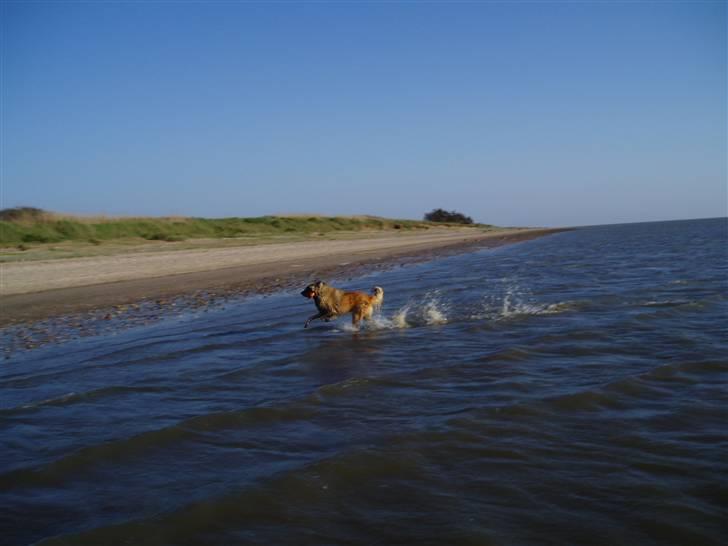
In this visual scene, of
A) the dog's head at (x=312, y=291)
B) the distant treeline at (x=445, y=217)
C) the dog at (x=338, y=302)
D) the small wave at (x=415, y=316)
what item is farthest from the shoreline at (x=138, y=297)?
the distant treeline at (x=445, y=217)

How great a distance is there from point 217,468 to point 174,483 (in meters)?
0.37

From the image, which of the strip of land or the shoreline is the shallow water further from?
the strip of land

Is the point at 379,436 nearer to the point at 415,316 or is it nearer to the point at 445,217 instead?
the point at 415,316

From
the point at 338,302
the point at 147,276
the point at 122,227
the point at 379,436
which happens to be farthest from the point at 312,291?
the point at 122,227

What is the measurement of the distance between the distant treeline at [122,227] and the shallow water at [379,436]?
28.3m

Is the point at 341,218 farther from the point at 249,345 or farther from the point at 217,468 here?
the point at 217,468

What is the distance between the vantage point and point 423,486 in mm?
4387

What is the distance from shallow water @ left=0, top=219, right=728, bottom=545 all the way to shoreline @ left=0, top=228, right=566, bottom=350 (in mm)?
2122

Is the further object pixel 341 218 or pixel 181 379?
pixel 341 218

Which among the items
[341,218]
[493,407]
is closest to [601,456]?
[493,407]

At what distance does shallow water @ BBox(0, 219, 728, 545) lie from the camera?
12.8 feet

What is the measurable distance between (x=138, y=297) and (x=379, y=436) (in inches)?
513

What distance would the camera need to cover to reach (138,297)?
1666cm

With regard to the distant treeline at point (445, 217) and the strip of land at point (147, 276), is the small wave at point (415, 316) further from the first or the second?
the distant treeline at point (445, 217)
